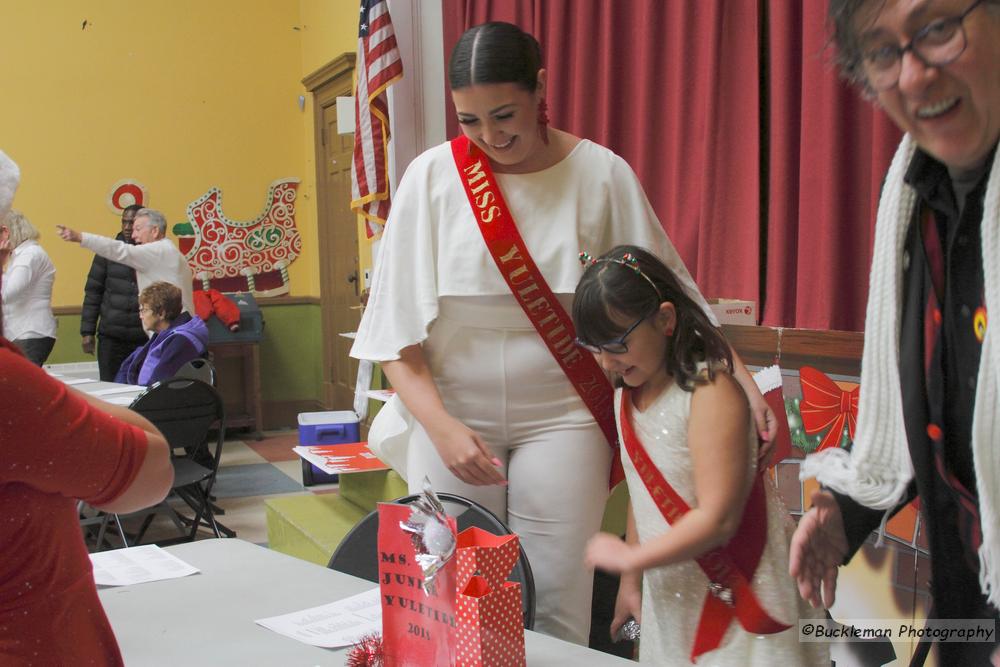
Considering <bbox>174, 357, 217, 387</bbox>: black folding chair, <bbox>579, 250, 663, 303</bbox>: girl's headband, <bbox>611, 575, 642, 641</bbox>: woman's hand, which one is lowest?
<bbox>611, 575, 642, 641</bbox>: woman's hand

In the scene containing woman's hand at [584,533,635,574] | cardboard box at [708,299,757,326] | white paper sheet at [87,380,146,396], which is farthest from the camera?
white paper sheet at [87,380,146,396]

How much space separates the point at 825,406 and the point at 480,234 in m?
1.05

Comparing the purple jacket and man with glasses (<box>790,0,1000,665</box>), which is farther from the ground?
man with glasses (<box>790,0,1000,665</box>)

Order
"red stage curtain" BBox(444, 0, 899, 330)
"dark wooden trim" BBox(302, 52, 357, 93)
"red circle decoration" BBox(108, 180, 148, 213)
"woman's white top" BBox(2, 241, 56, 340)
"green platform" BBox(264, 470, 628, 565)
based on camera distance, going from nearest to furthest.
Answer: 1. "red stage curtain" BBox(444, 0, 899, 330)
2. "green platform" BBox(264, 470, 628, 565)
3. "woman's white top" BBox(2, 241, 56, 340)
4. "dark wooden trim" BBox(302, 52, 357, 93)
5. "red circle decoration" BBox(108, 180, 148, 213)

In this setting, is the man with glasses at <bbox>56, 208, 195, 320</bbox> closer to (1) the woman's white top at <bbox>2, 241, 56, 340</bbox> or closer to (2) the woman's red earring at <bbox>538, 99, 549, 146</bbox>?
(1) the woman's white top at <bbox>2, 241, 56, 340</bbox>

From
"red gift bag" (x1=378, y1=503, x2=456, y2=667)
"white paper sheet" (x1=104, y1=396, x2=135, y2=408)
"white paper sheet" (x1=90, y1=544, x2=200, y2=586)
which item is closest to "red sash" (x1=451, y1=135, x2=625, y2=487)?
"red gift bag" (x1=378, y1=503, x2=456, y2=667)

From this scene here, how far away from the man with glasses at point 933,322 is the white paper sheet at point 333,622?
60 centimetres

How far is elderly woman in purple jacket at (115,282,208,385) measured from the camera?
4324 millimetres

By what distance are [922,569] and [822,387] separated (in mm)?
465

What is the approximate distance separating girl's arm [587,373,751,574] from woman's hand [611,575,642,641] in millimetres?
231

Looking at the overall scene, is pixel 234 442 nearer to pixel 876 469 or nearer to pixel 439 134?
pixel 439 134

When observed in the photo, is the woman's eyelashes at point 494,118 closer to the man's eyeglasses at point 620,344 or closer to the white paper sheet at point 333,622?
the man's eyeglasses at point 620,344

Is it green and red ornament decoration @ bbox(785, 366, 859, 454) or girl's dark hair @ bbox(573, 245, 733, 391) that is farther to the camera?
green and red ornament decoration @ bbox(785, 366, 859, 454)

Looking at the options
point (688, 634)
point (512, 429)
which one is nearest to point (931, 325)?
point (688, 634)
